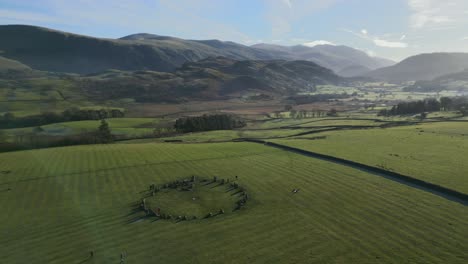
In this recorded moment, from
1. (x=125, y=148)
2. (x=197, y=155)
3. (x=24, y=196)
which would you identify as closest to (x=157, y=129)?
(x=125, y=148)

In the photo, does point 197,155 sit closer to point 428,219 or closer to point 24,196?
point 24,196

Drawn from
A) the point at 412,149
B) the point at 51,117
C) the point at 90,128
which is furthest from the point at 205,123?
the point at 412,149

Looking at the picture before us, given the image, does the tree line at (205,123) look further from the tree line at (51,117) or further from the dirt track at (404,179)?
the dirt track at (404,179)

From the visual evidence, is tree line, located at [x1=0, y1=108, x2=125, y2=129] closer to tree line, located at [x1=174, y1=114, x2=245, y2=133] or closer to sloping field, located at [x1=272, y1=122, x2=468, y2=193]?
tree line, located at [x1=174, y1=114, x2=245, y2=133]

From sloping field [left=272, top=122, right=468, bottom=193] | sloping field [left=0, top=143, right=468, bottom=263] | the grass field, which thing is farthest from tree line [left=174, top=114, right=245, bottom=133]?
sloping field [left=0, top=143, right=468, bottom=263]

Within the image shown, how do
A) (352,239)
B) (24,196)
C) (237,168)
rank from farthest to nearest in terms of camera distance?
(237,168), (24,196), (352,239)
